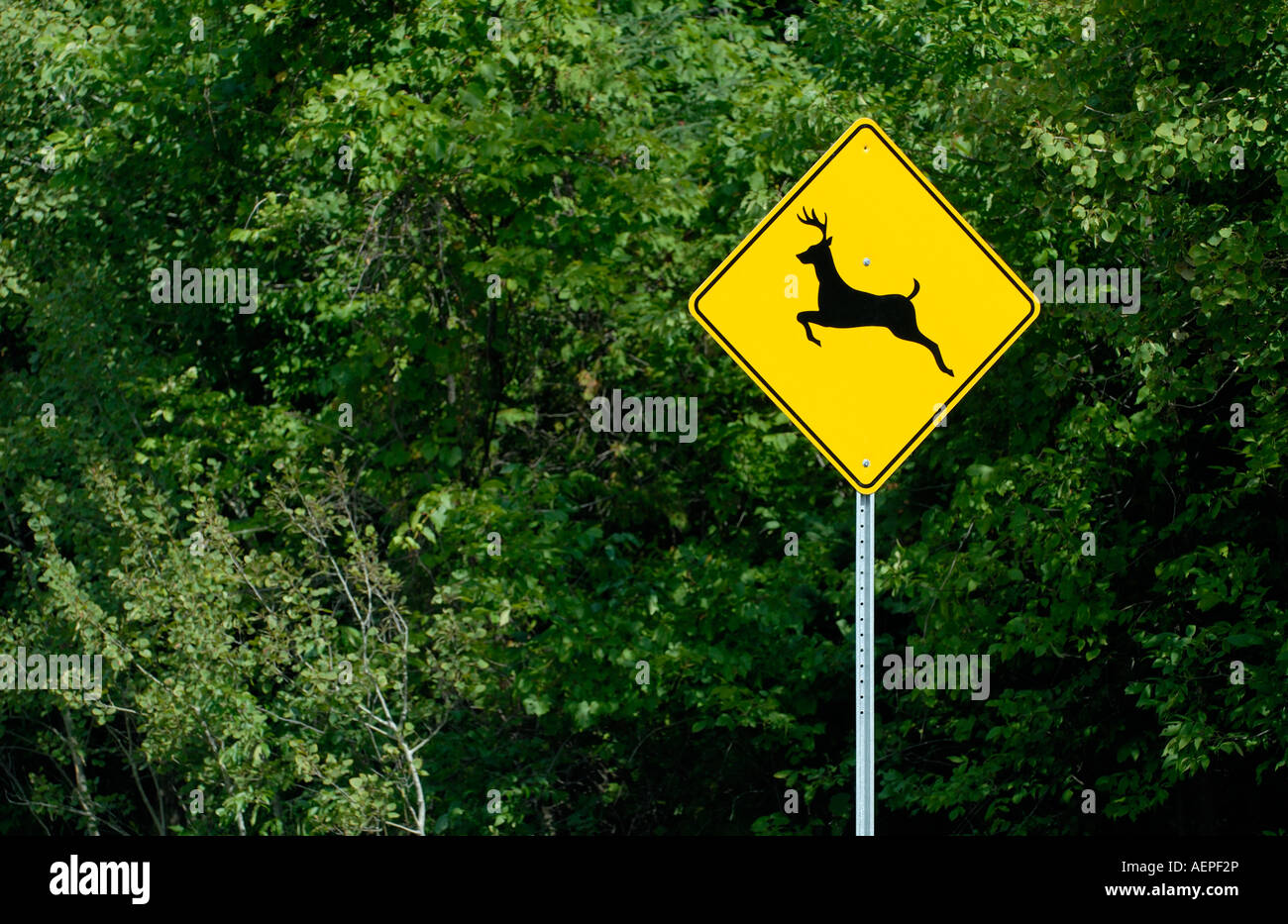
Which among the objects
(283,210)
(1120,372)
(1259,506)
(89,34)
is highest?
(89,34)

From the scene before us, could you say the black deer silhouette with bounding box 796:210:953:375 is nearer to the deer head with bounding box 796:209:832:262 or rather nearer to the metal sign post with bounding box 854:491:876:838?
the deer head with bounding box 796:209:832:262

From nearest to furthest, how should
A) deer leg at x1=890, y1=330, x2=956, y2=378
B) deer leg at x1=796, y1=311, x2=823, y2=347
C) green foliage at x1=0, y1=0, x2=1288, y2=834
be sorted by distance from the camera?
deer leg at x1=890, y1=330, x2=956, y2=378
deer leg at x1=796, y1=311, x2=823, y2=347
green foliage at x1=0, y1=0, x2=1288, y2=834

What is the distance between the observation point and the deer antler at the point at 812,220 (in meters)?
4.11

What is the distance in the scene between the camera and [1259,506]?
6.51 metres

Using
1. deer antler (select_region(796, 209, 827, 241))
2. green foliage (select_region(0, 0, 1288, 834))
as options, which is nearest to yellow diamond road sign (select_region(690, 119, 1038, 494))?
deer antler (select_region(796, 209, 827, 241))

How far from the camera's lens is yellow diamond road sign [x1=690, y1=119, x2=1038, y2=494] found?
3.98 metres

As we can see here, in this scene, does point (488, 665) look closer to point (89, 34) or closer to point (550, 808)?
point (550, 808)

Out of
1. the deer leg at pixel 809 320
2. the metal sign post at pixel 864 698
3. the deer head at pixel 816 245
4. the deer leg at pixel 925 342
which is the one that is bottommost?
the metal sign post at pixel 864 698

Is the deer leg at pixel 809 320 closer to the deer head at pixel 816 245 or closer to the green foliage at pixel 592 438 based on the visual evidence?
the deer head at pixel 816 245

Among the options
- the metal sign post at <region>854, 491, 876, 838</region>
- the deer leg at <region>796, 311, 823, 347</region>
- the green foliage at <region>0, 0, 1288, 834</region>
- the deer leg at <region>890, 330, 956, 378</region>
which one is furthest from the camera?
the green foliage at <region>0, 0, 1288, 834</region>

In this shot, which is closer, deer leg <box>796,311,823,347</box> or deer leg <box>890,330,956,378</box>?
deer leg <box>890,330,956,378</box>

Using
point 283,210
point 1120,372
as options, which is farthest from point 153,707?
point 1120,372

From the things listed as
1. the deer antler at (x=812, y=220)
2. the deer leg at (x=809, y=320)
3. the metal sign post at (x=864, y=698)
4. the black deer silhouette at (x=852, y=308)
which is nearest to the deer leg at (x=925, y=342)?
the black deer silhouette at (x=852, y=308)

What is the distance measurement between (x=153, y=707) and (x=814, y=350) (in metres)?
5.06
